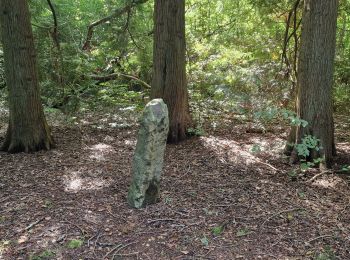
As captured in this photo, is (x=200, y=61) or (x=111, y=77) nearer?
(x=200, y=61)

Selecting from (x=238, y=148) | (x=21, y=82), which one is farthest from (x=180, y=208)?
(x=21, y=82)

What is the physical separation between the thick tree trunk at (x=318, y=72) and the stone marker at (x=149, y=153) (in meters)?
2.70

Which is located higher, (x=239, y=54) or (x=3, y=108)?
(x=239, y=54)

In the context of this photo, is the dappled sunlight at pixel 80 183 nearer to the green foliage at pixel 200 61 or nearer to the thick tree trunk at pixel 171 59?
the thick tree trunk at pixel 171 59

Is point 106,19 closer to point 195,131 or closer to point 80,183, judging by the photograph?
point 195,131

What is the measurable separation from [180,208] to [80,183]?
1.72m

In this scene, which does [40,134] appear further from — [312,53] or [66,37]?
[312,53]

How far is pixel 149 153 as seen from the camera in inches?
175

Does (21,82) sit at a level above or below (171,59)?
below

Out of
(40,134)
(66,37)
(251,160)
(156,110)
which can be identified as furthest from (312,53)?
(66,37)

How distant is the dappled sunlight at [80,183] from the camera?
5303mm

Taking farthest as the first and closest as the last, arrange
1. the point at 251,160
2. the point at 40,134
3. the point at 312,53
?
the point at 40,134 → the point at 251,160 → the point at 312,53

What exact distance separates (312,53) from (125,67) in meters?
6.66

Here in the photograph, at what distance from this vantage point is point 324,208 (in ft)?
15.5
